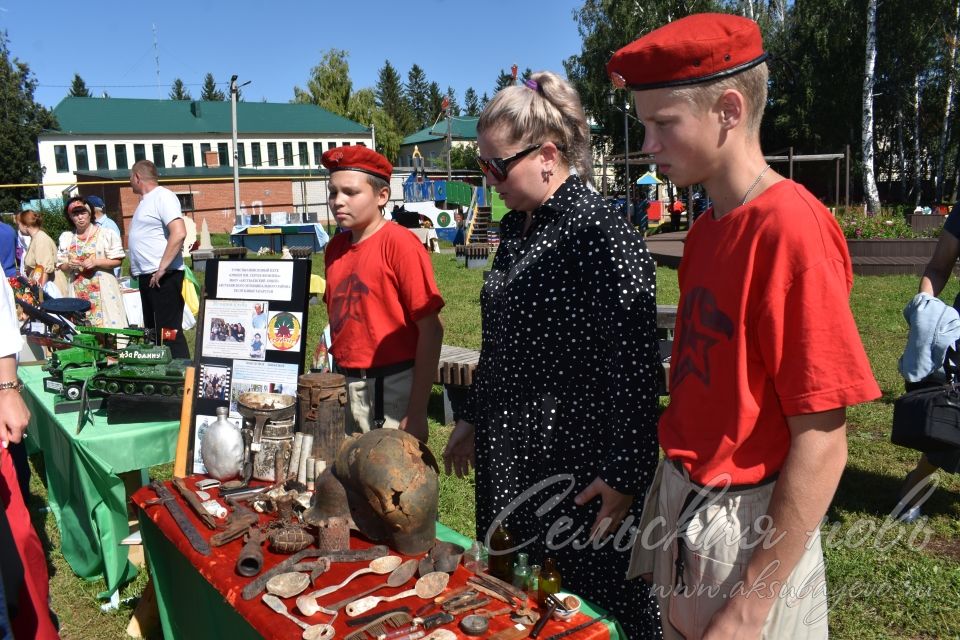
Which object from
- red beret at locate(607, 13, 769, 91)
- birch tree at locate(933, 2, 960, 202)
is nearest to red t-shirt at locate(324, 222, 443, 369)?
red beret at locate(607, 13, 769, 91)

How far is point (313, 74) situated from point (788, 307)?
64.4 metres

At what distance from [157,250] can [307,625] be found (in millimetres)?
5378

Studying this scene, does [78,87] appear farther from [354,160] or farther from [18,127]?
[354,160]

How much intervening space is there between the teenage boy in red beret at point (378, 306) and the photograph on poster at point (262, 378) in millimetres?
233

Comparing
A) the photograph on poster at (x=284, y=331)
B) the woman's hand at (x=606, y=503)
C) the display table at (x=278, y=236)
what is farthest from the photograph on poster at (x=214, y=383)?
the display table at (x=278, y=236)

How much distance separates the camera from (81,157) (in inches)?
1925

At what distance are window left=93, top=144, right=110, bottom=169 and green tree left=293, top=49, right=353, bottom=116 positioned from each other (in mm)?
17580

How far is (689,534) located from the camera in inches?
58.6

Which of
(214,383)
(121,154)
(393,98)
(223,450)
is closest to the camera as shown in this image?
(223,450)

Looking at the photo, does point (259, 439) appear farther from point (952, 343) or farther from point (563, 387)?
point (952, 343)

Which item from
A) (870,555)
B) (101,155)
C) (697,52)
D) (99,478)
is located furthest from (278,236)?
(101,155)

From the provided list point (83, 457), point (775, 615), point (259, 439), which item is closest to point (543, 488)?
point (775, 615)

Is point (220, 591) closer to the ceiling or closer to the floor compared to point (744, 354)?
closer to the floor

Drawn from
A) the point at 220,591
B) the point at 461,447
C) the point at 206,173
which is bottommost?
the point at 220,591
